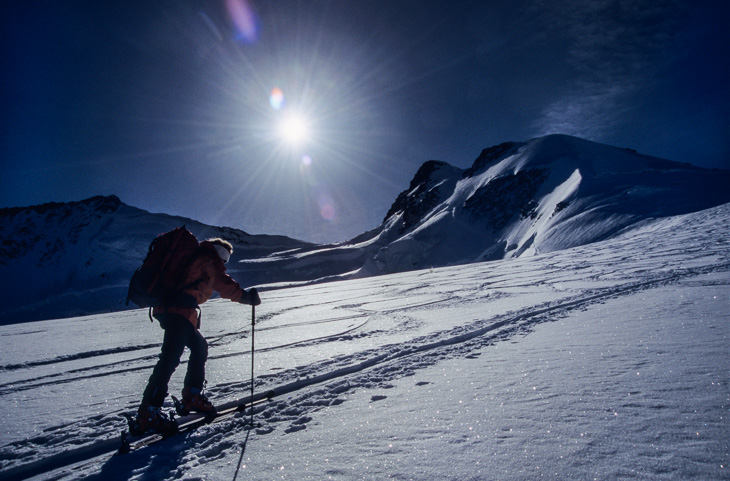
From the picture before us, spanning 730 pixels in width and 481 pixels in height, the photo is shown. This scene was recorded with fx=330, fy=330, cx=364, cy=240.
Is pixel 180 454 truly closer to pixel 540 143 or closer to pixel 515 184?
pixel 515 184

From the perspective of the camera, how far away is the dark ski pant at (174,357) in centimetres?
276

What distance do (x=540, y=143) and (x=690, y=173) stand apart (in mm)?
31919

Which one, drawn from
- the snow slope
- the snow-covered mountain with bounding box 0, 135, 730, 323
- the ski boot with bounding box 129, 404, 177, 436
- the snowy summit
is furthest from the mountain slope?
the ski boot with bounding box 129, 404, 177, 436

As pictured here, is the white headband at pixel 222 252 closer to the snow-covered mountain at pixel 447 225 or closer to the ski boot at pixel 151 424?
the ski boot at pixel 151 424

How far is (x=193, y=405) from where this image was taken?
9.18 ft

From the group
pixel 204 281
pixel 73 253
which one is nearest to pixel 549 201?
pixel 204 281

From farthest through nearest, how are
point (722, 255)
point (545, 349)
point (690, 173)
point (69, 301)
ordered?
1. point (69, 301)
2. point (690, 173)
3. point (722, 255)
4. point (545, 349)

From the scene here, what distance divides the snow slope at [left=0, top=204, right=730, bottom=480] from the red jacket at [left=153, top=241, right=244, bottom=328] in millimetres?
982

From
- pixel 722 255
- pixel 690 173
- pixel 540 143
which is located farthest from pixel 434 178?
pixel 722 255

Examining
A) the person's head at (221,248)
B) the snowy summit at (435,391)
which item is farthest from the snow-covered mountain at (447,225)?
the person's head at (221,248)

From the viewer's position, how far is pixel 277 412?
268 cm

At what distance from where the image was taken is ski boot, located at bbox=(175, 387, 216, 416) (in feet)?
9.17

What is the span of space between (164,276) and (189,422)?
1.25 meters

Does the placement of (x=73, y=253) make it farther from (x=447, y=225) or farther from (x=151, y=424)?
(x=151, y=424)
